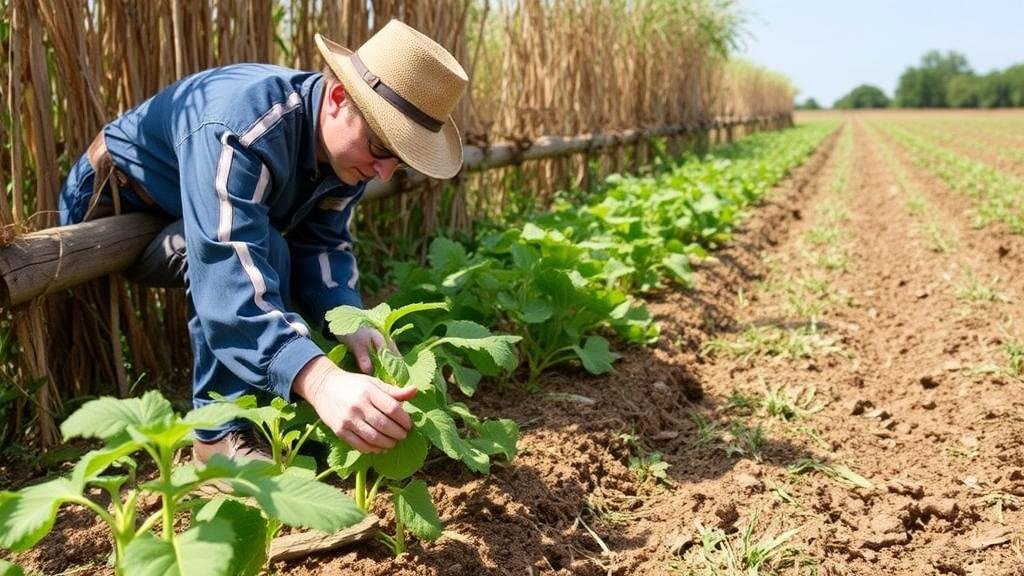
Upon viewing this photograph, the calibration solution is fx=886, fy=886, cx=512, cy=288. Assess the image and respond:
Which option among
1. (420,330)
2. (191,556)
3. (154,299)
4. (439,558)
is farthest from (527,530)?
(154,299)

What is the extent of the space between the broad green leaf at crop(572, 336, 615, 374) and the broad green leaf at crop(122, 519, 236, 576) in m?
1.80

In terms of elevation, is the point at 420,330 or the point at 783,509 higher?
the point at 420,330

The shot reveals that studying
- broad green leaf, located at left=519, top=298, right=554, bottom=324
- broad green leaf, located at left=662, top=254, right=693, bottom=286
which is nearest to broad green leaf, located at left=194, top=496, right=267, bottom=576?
broad green leaf, located at left=519, top=298, right=554, bottom=324

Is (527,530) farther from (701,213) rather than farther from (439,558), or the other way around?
(701,213)

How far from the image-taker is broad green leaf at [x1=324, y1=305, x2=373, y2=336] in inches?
72.1

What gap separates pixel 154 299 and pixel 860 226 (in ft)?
19.6

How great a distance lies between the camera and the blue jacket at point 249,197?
1940 mm

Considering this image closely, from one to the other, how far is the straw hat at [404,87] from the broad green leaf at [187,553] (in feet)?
3.60

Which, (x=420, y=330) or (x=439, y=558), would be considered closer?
(x=439, y=558)

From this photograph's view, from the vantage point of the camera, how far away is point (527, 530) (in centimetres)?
208

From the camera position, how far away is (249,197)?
209 centimetres

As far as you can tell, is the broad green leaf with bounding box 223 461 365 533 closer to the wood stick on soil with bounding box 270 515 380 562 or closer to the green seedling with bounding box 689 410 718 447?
the wood stick on soil with bounding box 270 515 380 562

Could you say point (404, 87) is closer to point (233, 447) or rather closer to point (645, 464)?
point (233, 447)

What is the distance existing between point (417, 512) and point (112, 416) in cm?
70
